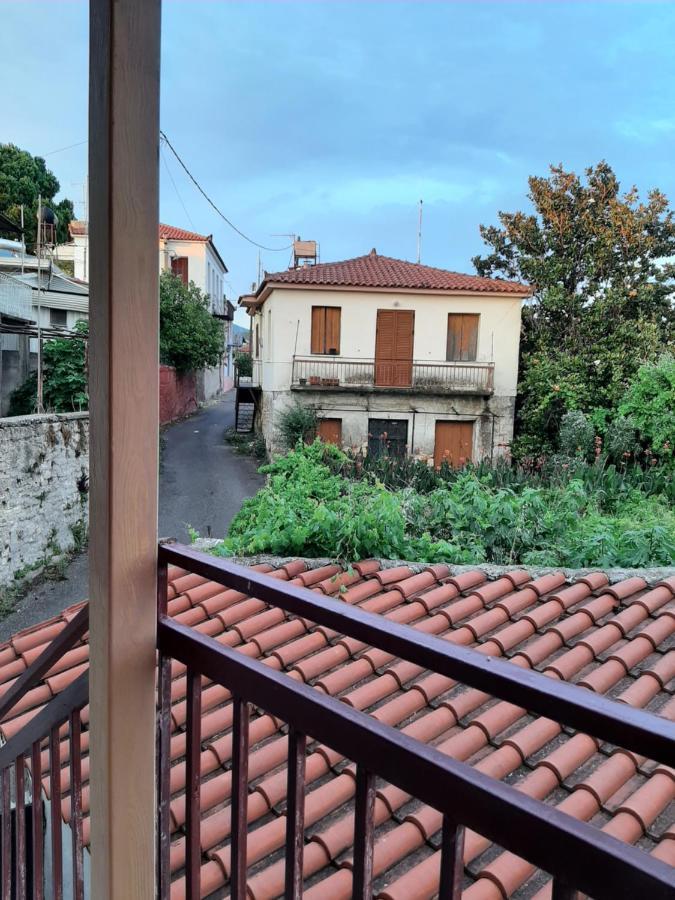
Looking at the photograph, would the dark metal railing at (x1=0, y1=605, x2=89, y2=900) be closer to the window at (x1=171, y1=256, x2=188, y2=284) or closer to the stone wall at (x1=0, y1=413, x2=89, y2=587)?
the stone wall at (x1=0, y1=413, x2=89, y2=587)

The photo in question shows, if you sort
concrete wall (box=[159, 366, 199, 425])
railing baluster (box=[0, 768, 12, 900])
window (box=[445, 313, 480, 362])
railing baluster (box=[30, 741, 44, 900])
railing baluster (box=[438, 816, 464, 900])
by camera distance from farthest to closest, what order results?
concrete wall (box=[159, 366, 199, 425]), window (box=[445, 313, 480, 362]), railing baluster (box=[0, 768, 12, 900]), railing baluster (box=[30, 741, 44, 900]), railing baluster (box=[438, 816, 464, 900])

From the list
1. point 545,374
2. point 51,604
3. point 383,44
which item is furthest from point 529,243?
point 383,44

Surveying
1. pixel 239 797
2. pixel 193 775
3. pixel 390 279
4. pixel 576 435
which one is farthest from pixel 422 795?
pixel 390 279

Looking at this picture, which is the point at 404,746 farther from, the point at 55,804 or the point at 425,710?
the point at 425,710

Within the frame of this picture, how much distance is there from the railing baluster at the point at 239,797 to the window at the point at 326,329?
14064 millimetres

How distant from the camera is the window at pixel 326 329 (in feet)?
48.0

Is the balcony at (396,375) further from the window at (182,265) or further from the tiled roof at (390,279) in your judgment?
the window at (182,265)

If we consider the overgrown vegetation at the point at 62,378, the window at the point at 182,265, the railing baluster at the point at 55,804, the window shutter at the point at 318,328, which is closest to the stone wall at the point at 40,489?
the overgrown vegetation at the point at 62,378

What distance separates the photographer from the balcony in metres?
14.7

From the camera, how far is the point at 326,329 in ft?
48.4

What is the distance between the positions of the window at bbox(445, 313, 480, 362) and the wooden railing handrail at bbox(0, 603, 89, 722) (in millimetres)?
14202

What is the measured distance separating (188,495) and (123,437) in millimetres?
11865

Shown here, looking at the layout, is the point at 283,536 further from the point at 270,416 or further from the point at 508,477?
the point at 270,416

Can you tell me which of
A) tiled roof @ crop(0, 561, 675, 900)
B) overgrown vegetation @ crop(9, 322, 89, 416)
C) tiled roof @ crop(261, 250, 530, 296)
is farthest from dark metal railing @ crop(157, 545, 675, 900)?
tiled roof @ crop(261, 250, 530, 296)
